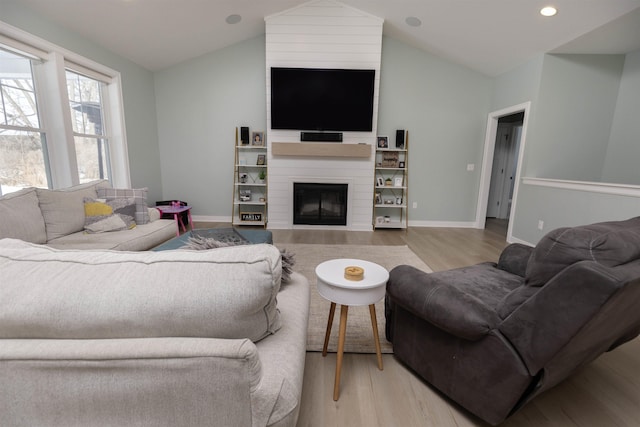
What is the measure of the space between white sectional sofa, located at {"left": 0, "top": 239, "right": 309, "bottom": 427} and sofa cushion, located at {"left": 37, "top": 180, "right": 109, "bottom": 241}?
7.10 feet

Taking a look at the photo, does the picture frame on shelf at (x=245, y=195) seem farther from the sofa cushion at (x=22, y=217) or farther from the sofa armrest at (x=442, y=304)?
the sofa armrest at (x=442, y=304)

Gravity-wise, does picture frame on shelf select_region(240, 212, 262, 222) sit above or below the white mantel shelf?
below

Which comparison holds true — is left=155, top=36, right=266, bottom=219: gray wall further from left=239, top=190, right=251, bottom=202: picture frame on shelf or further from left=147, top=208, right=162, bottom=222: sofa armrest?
left=147, top=208, right=162, bottom=222: sofa armrest

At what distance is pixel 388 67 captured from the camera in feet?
15.6

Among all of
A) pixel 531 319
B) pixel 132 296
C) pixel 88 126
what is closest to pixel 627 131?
pixel 531 319

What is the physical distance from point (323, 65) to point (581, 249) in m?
4.22

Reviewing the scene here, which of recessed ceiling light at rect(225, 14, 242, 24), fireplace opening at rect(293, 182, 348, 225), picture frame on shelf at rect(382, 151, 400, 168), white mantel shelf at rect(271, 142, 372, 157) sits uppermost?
recessed ceiling light at rect(225, 14, 242, 24)

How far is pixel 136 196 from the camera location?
3105mm

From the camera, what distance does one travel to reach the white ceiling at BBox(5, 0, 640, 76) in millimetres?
3000

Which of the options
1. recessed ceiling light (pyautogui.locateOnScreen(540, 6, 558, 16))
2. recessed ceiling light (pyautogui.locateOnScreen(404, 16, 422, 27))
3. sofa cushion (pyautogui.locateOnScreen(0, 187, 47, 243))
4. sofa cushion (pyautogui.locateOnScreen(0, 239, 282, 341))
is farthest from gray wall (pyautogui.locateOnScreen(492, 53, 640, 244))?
sofa cushion (pyautogui.locateOnScreen(0, 187, 47, 243))

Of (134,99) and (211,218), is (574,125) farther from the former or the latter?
(134,99)

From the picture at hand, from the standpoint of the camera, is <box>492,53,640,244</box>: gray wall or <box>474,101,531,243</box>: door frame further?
<box>474,101,531,243</box>: door frame

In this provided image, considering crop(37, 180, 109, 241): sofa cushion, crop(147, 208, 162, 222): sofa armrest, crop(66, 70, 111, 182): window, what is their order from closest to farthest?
crop(37, 180, 109, 241): sofa cushion → crop(147, 208, 162, 222): sofa armrest → crop(66, 70, 111, 182): window

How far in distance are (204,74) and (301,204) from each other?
264 cm
